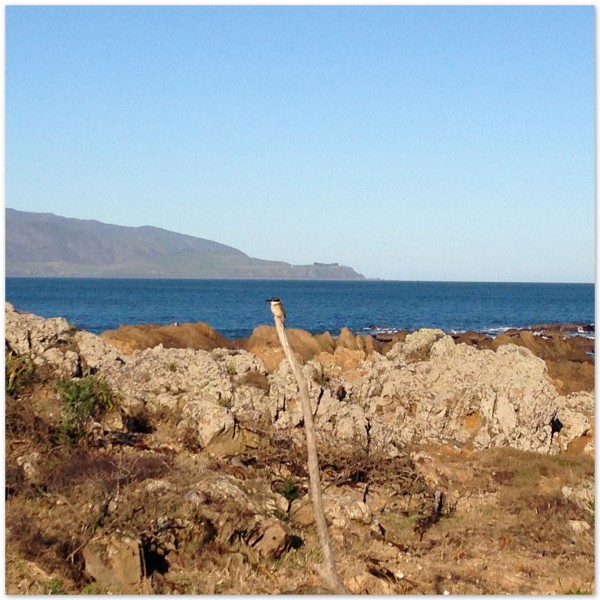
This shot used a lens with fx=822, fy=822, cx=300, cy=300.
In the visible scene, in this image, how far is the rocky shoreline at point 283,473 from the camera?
9930 mm

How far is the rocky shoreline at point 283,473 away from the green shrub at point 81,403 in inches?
6.3

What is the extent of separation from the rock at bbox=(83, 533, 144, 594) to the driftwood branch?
2.12 meters

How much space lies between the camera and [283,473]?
13.8 m

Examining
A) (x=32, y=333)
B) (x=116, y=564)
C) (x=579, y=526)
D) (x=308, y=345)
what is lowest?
(x=579, y=526)

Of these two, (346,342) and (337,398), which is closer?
(337,398)

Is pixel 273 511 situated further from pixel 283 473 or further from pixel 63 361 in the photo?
pixel 63 361

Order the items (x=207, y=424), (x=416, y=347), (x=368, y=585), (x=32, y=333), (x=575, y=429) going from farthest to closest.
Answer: (x=416, y=347), (x=575, y=429), (x=32, y=333), (x=207, y=424), (x=368, y=585)

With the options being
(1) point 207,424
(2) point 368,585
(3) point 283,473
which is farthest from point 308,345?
(2) point 368,585

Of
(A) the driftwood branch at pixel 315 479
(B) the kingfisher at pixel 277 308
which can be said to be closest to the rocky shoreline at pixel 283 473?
(A) the driftwood branch at pixel 315 479

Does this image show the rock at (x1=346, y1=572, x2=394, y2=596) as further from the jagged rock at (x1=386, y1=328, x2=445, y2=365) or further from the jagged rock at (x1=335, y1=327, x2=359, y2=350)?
the jagged rock at (x1=335, y1=327, x2=359, y2=350)

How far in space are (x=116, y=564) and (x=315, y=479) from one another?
249cm

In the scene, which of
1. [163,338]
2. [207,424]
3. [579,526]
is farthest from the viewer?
[163,338]

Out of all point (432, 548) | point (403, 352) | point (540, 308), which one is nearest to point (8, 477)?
point (432, 548)

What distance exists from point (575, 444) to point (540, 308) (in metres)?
103
